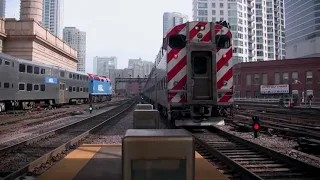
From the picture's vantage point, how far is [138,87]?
13662cm

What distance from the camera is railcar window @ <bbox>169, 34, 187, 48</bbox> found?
10.1 metres

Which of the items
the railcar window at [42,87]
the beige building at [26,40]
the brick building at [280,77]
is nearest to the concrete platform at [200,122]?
the railcar window at [42,87]

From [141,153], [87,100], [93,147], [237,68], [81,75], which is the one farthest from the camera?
[237,68]

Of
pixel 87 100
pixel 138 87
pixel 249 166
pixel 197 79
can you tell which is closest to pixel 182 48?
pixel 197 79

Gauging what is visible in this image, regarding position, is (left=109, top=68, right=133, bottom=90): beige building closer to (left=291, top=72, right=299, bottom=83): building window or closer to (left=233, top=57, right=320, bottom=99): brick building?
(left=233, top=57, right=320, bottom=99): brick building

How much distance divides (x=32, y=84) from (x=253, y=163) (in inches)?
837

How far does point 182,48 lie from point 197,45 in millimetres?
549

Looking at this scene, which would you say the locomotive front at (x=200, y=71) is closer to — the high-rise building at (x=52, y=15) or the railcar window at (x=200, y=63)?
the railcar window at (x=200, y=63)

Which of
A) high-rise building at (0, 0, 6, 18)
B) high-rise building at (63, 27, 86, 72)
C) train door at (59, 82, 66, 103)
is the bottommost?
train door at (59, 82, 66, 103)

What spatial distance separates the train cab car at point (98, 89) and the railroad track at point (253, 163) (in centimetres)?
3409

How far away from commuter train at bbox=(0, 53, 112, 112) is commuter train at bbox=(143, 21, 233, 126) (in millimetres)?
14321

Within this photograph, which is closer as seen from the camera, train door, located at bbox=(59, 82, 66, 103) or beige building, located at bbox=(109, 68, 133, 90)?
train door, located at bbox=(59, 82, 66, 103)

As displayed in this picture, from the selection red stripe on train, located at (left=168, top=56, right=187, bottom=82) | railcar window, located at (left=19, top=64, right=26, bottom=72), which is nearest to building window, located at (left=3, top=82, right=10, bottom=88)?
railcar window, located at (left=19, top=64, right=26, bottom=72)

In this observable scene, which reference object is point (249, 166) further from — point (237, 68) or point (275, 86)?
point (237, 68)
